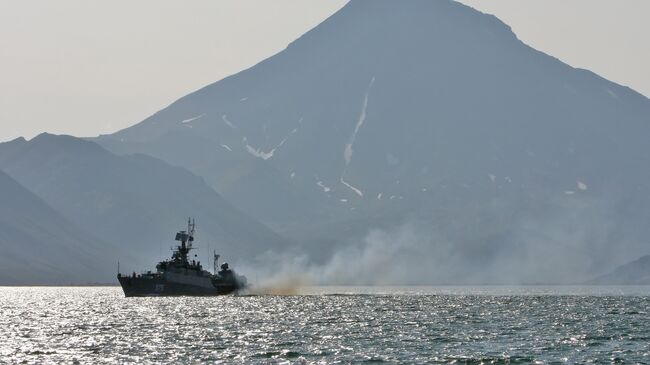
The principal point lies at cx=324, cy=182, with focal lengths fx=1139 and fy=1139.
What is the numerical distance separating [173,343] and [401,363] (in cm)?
3164

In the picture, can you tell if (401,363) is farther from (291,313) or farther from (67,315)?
(67,315)

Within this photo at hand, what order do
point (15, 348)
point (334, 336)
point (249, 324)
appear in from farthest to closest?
point (249, 324) < point (334, 336) < point (15, 348)

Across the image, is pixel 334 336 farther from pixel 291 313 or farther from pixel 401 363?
pixel 291 313

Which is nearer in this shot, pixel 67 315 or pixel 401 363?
pixel 401 363

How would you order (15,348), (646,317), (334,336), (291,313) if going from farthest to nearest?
(291,313) → (646,317) → (334,336) → (15,348)

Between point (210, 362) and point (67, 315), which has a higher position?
point (67, 315)

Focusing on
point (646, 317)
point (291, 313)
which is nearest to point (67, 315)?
point (291, 313)

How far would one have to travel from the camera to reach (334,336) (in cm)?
12731

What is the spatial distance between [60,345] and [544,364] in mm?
51032

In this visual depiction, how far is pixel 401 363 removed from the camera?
96.3 m

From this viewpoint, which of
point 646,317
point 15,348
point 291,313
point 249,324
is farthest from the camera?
point 291,313

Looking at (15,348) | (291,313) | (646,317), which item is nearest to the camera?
(15,348)

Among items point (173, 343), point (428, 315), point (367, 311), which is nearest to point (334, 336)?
point (173, 343)

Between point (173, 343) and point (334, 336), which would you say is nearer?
point (173, 343)
